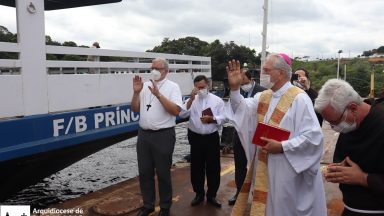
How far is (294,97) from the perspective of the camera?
3.02 metres

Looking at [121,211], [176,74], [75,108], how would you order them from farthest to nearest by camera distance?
1. [176,74]
2. [75,108]
3. [121,211]

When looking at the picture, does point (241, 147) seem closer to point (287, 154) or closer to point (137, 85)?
point (137, 85)

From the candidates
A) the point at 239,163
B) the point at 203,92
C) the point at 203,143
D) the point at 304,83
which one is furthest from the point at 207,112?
the point at 304,83

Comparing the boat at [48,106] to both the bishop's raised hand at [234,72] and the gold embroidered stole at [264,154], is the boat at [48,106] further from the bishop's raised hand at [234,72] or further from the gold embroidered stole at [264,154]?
the gold embroidered stole at [264,154]

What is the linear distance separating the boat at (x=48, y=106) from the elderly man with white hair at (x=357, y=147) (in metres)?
3.16

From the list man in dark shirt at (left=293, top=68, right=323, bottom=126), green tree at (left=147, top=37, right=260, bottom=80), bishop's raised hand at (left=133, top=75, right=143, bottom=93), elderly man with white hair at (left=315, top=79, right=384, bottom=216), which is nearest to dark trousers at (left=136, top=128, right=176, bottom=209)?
bishop's raised hand at (left=133, top=75, right=143, bottom=93)

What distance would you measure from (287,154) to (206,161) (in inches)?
79.5

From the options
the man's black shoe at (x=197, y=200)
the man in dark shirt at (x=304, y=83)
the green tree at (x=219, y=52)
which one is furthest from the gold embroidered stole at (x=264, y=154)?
the green tree at (x=219, y=52)

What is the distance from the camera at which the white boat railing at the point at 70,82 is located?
A: 3984 mm

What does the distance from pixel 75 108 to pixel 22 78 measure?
89cm

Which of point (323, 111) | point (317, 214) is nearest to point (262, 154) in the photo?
point (317, 214)

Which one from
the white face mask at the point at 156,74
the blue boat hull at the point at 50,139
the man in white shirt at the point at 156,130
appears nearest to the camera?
the blue boat hull at the point at 50,139

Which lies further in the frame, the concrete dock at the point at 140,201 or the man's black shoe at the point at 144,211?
the concrete dock at the point at 140,201

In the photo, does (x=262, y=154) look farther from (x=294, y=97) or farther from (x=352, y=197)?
(x=352, y=197)
